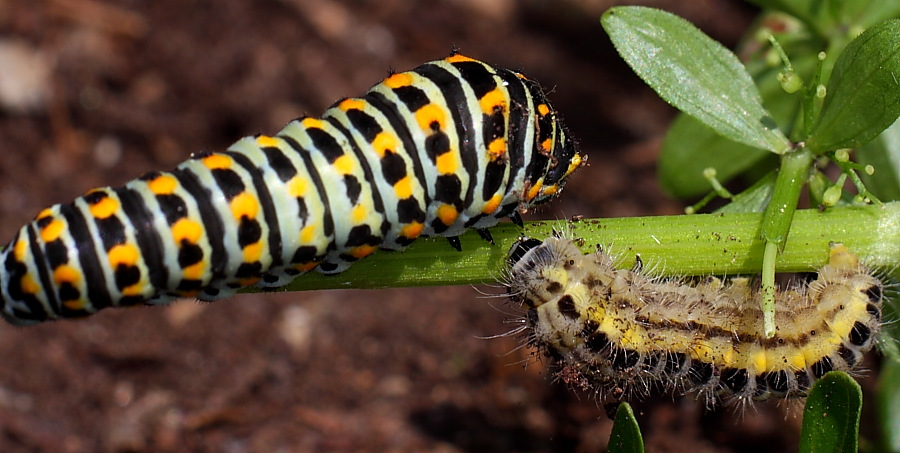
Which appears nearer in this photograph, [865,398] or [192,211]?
[192,211]

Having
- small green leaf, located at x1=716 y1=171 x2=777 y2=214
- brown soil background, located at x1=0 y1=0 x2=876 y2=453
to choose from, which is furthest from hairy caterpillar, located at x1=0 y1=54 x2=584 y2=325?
brown soil background, located at x1=0 y1=0 x2=876 y2=453

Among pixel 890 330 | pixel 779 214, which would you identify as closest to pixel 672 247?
pixel 779 214

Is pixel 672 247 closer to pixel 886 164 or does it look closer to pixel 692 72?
pixel 692 72

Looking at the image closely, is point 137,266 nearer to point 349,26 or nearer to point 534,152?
point 534,152

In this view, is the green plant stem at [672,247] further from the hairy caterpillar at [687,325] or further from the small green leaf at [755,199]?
the small green leaf at [755,199]

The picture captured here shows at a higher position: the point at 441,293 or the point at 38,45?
the point at 38,45

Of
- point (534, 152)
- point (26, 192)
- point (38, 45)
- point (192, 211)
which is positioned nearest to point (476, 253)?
point (534, 152)

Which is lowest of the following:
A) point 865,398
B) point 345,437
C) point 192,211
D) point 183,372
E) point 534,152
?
point 865,398
